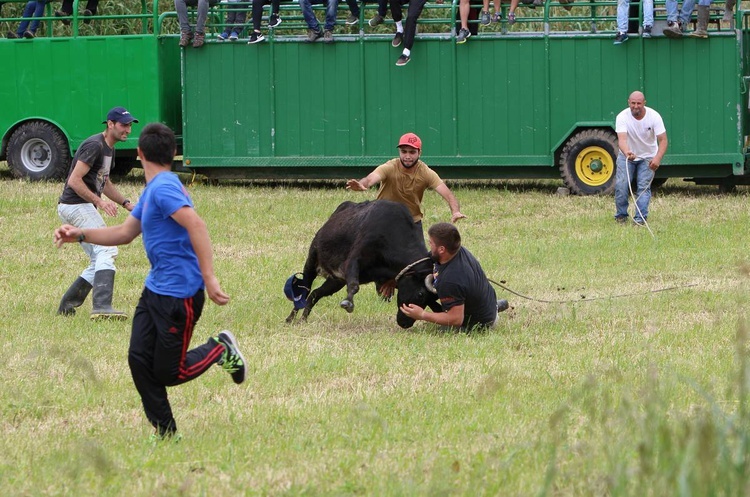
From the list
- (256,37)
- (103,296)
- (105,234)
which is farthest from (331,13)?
(105,234)

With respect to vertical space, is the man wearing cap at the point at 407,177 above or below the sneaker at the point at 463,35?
below

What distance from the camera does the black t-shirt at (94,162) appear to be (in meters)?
10.2

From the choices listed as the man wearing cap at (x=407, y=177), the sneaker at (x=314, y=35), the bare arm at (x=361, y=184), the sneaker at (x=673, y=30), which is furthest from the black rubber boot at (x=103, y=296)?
the sneaker at (x=673, y=30)

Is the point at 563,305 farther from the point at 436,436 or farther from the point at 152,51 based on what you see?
the point at 152,51

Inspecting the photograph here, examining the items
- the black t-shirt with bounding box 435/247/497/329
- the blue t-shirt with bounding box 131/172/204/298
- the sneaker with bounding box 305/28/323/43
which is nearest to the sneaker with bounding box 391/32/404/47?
the sneaker with bounding box 305/28/323/43

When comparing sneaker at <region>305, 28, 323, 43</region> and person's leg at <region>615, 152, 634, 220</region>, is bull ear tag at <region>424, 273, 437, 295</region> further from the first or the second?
sneaker at <region>305, 28, 323, 43</region>

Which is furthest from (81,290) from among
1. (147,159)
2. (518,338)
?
(147,159)

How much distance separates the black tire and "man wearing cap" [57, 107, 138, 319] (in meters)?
9.26

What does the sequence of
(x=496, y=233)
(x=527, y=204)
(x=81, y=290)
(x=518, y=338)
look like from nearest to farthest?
(x=518, y=338)
(x=81, y=290)
(x=496, y=233)
(x=527, y=204)

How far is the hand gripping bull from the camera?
9570 millimetres

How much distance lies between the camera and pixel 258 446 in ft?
20.5

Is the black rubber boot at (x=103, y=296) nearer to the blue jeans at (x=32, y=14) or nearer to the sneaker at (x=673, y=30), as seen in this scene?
the sneaker at (x=673, y=30)

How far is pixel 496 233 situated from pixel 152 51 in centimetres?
705

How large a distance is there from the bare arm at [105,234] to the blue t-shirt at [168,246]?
6.6 inches
